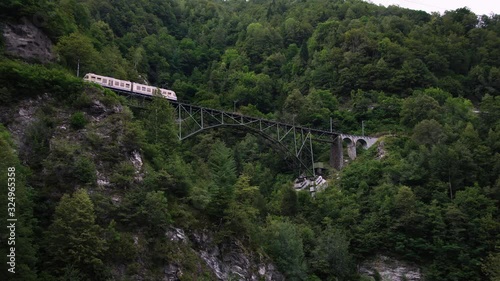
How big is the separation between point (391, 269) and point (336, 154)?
22.5 meters

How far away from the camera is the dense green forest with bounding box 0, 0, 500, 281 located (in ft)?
114

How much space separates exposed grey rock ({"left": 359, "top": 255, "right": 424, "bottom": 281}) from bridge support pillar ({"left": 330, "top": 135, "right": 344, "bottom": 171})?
63.9 ft

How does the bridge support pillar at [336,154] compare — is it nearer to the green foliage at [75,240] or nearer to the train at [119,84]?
the train at [119,84]

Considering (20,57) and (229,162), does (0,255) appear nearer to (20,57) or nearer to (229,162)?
(229,162)

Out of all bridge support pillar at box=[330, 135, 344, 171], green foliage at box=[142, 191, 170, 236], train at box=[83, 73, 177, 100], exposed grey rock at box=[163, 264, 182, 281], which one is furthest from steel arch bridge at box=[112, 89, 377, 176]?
exposed grey rock at box=[163, 264, 182, 281]

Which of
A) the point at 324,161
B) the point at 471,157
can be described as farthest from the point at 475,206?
the point at 324,161

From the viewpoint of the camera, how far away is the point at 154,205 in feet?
116

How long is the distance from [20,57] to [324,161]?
41.5 meters

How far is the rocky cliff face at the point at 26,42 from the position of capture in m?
45.9

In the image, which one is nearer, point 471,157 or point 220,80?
point 471,157

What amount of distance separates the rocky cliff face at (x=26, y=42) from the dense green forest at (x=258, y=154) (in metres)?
1.03

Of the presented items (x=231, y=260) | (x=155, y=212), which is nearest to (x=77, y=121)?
(x=155, y=212)

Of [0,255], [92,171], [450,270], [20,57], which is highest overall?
[20,57]

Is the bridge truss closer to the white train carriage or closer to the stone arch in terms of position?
the stone arch
